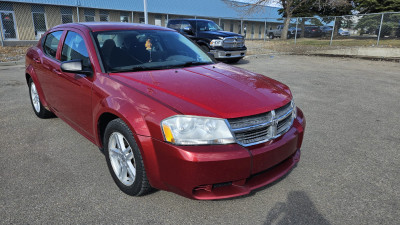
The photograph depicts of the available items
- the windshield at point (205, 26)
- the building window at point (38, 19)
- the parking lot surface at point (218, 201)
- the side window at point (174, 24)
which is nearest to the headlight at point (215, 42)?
the windshield at point (205, 26)

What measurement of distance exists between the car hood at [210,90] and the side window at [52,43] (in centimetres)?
171

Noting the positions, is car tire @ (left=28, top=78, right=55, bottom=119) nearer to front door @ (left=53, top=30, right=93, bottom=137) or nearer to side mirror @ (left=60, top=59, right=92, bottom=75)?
front door @ (left=53, top=30, right=93, bottom=137)

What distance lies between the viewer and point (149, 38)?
3578 mm

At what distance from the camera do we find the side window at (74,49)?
10.6 feet

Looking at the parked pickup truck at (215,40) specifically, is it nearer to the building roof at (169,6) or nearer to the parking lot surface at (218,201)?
the parking lot surface at (218,201)

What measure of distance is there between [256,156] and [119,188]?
1445 millimetres

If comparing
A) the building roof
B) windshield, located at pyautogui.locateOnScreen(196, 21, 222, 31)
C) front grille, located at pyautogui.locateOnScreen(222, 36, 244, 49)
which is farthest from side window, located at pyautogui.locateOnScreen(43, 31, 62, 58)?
the building roof

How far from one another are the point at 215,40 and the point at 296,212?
33.1 ft

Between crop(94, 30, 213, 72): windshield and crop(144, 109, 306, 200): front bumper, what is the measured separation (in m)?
1.27

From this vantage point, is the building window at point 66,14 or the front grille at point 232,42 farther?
the building window at point 66,14

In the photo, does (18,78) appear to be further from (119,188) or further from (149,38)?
(119,188)

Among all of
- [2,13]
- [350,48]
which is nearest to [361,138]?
[350,48]

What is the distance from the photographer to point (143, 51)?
3.38 metres

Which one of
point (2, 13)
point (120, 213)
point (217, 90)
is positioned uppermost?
point (2, 13)
